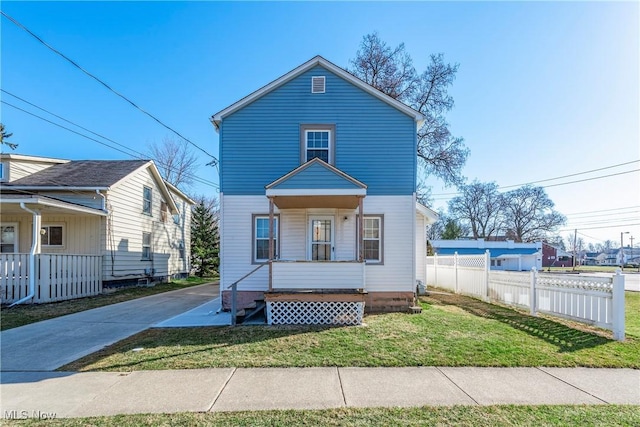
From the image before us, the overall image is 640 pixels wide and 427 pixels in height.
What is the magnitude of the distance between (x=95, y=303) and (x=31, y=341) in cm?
526

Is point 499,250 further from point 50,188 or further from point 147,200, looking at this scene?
point 50,188

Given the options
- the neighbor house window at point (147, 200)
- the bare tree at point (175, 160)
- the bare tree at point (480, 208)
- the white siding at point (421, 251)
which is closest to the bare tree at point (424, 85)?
the white siding at point (421, 251)

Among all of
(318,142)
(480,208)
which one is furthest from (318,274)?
(480,208)

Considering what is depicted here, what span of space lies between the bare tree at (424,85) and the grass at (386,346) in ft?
45.1

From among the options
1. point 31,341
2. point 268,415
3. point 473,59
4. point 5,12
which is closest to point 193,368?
point 268,415

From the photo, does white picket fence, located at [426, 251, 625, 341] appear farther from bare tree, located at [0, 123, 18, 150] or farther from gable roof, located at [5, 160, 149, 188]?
gable roof, located at [5, 160, 149, 188]

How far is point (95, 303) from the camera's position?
1183 centimetres

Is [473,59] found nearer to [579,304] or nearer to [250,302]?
[579,304]

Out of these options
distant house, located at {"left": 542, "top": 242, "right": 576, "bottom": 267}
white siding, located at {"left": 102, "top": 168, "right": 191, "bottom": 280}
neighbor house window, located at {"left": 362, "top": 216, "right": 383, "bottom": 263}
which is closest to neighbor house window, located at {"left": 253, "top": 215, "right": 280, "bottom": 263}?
neighbor house window, located at {"left": 362, "top": 216, "right": 383, "bottom": 263}

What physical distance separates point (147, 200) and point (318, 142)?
12.8m

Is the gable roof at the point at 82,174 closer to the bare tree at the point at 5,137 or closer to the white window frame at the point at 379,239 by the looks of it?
the bare tree at the point at 5,137

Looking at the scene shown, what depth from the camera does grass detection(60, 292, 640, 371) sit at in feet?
17.9

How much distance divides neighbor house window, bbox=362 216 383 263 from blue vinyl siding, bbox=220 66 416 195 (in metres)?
0.90

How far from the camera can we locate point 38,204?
1173 centimetres
